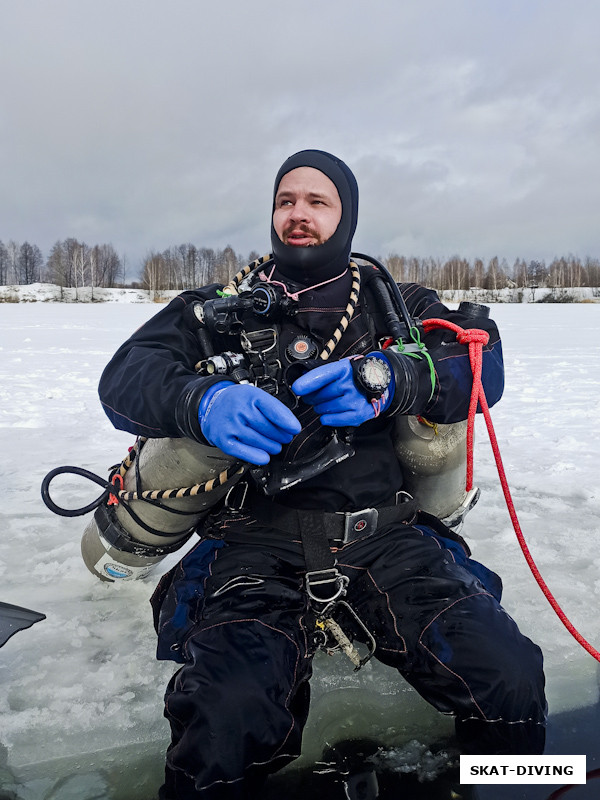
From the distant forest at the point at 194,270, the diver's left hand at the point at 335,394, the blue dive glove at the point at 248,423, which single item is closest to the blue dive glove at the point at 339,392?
the diver's left hand at the point at 335,394

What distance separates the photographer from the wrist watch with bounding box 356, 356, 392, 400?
1.71 m

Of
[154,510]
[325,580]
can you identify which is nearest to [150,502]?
[154,510]

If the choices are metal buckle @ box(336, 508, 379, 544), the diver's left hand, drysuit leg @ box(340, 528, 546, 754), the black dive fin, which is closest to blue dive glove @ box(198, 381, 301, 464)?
the diver's left hand

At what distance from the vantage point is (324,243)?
2.23 m

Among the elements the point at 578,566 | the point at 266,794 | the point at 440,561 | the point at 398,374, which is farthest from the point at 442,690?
the point at 578,566

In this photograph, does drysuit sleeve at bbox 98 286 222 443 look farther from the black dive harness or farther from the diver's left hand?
the diver's left hand

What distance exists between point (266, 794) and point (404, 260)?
73094 millimetres

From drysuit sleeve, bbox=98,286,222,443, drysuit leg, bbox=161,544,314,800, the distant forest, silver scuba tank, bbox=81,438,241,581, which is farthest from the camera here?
the distant forest

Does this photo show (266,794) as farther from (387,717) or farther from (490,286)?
(490,286)

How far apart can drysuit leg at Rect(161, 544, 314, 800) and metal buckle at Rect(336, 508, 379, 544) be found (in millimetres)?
271

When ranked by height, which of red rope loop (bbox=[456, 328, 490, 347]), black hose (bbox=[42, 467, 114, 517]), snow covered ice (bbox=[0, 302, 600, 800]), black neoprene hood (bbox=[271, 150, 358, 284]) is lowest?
snow covered ice (bbox=[0, 302, 600, 800])

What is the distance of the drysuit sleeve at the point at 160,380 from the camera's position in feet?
5.79

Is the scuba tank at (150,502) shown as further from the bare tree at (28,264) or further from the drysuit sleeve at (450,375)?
the bare tree at (28,264)

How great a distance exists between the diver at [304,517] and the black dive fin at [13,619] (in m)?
0.39
